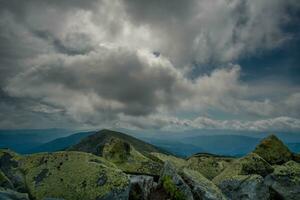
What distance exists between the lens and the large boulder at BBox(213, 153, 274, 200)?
16.4m

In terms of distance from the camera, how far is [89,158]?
1608 centimetres

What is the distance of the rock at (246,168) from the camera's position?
19.5 m

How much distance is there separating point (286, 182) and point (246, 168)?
2.95m

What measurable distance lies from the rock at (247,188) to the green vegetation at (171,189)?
425 cm

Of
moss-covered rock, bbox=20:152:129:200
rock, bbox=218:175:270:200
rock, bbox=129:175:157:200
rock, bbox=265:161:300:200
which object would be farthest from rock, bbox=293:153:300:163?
moss-covered rock, bbox=20:152:129:200

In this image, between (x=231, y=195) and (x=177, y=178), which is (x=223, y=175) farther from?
(x=177, y=178)

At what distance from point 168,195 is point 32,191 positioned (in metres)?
7.98

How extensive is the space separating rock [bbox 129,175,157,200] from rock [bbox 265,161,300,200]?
8842 mm

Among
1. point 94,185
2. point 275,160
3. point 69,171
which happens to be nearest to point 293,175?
point 275,160

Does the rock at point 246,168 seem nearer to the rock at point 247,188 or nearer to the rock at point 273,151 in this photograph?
the rock at point 247,188

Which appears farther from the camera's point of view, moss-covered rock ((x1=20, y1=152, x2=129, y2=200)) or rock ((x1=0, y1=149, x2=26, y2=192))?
rock ((x1=0, y1=149, x2=26, y2=192))

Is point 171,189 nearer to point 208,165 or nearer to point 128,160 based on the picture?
point 128,160

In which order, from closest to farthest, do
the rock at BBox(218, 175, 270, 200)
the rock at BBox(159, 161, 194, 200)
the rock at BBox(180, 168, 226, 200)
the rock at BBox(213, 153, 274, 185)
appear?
the rock at BBox(159, 161, 194, 200)
the rock at BBox(180, 168, 226, 200)
the rock at BBox(218, 175, 270, 200)
the rock at BBox(213, 153, 274, 185)

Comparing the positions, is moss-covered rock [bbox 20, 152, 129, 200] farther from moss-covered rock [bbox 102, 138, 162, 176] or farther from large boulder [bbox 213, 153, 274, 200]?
large boulder [bbox 213, 153, 274, 200]
